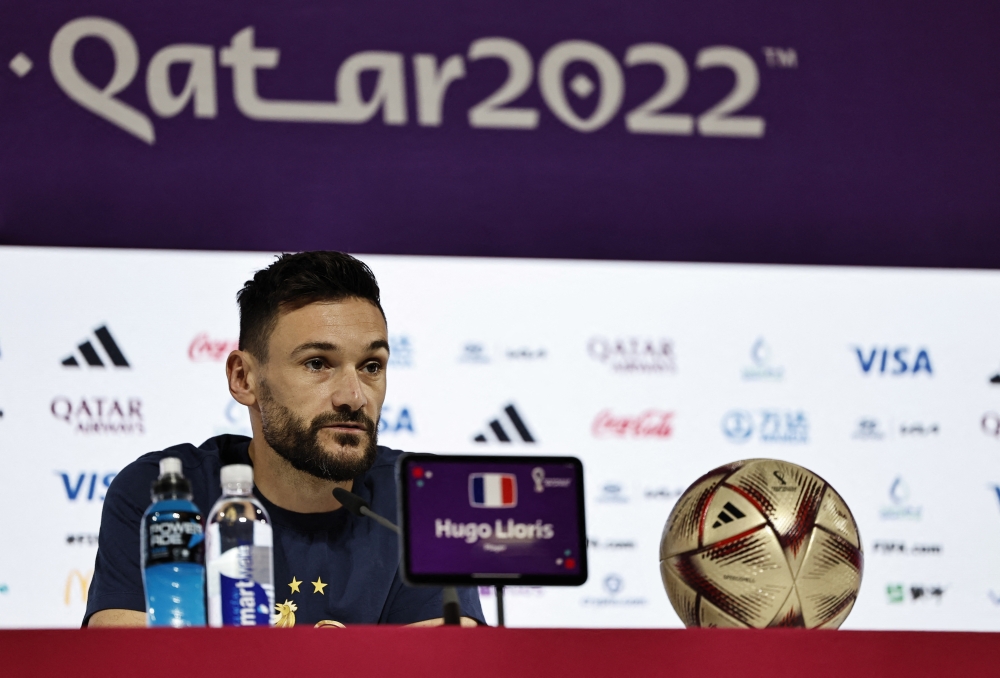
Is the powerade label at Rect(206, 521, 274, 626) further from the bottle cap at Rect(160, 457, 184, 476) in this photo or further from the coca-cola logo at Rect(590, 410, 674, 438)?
the coca-cola logo at Rect(590, 410, 674, 438)

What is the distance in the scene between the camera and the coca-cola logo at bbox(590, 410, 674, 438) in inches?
152

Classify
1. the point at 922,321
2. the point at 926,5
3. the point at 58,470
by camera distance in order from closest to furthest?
the point at 58,470, the point at 922,321, the point at 926,5

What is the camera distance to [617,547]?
3.83 meters

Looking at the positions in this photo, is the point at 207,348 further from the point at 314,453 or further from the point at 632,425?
the point at 314,453

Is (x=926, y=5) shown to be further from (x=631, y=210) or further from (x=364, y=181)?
(x=364, y=181)

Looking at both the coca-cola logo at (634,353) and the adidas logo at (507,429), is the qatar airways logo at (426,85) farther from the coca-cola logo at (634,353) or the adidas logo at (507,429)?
the adidas logo at (507,429)

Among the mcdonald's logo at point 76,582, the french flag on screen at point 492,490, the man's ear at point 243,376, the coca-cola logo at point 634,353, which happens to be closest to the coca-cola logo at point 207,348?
the mcdonald's logo at point 76,582

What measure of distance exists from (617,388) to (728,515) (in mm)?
2297

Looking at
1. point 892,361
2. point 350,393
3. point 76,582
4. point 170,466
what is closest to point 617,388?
point 892,361

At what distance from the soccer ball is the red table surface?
261mm

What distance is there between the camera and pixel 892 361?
4004 millimetres

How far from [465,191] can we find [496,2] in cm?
59

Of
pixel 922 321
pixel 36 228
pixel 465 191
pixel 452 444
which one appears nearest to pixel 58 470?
pixel 36 228

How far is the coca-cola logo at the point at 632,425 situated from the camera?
12.7ft
